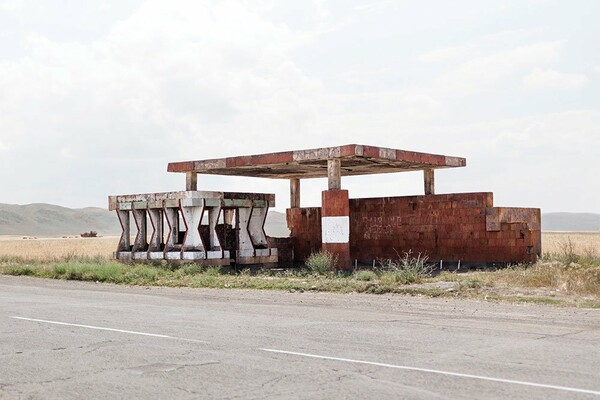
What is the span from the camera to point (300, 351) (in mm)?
10070

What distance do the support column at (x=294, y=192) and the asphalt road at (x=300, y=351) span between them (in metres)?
17.5

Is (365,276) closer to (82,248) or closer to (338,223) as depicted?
(338,223)

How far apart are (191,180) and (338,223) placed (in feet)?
23.8

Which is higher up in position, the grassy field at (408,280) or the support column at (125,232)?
the support column at (125,232)

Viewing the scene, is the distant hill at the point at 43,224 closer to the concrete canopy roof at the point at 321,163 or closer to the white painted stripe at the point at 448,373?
the concrete canopy roof at the point at 321,163

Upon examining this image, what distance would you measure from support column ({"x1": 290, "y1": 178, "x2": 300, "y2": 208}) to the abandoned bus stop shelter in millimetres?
1477

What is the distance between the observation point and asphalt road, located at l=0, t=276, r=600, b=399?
791cm

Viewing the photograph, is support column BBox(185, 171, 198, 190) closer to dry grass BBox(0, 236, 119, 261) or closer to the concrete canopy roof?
the concrete canopy roof

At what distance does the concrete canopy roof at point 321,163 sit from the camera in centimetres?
2612

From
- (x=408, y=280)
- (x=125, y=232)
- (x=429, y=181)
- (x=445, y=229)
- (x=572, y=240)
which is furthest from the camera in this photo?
(x=572, y=240)

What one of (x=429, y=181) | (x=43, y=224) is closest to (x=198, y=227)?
(x=429, y=181)

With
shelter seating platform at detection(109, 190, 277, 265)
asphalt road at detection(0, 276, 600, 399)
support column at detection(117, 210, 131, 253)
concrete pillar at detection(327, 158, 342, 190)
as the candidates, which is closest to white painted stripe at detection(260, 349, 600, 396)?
asphalt road at detection(0, 276, 600, 399)

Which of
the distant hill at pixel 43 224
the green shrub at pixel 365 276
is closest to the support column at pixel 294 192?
the green shrub at pixel 365 276

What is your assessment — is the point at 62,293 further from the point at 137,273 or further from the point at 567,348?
the point at 567,348
